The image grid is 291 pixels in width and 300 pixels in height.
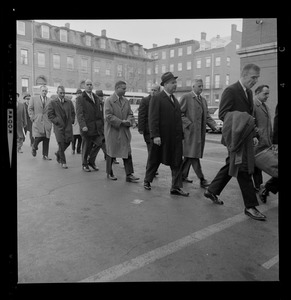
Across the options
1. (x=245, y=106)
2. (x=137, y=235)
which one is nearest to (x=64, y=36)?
(x=245, y=106)

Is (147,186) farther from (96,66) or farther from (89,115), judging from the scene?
(96,66)

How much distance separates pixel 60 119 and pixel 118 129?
196 cm

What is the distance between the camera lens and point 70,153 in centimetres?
1027

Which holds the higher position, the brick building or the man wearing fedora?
the brick building

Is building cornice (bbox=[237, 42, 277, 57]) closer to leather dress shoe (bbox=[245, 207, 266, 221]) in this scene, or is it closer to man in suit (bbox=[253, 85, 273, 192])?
man in suit (bbox=[253, 85, 273, 192])

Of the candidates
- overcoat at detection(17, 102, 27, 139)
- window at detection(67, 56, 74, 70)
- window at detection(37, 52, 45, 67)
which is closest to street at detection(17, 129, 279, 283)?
overcoat at detection(17, 102, 27, 139)

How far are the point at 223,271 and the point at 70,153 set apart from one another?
26.2 feet

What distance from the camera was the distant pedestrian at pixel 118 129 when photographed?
6.45m

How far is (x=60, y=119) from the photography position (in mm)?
7863

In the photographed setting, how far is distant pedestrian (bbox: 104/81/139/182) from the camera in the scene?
6.45 meters

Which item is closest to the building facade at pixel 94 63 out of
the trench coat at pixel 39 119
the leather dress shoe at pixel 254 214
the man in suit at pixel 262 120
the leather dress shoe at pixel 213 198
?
the trench coat at pixel 39 119

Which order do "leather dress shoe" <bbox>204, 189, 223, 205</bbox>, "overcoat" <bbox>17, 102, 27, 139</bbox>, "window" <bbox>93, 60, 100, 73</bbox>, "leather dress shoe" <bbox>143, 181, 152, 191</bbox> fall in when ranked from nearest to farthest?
"leather dress shoe" <bbox>204, 189, 223, 205</bbox> → "leather dress shoe" <bbox>143, 181, 152, 191</bbox> → "overcoat" <bbox>17, 102, 27, 139</bbox> → "window" <bbox>93, 60, 100, 73</bbox>

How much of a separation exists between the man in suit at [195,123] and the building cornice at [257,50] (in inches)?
363
